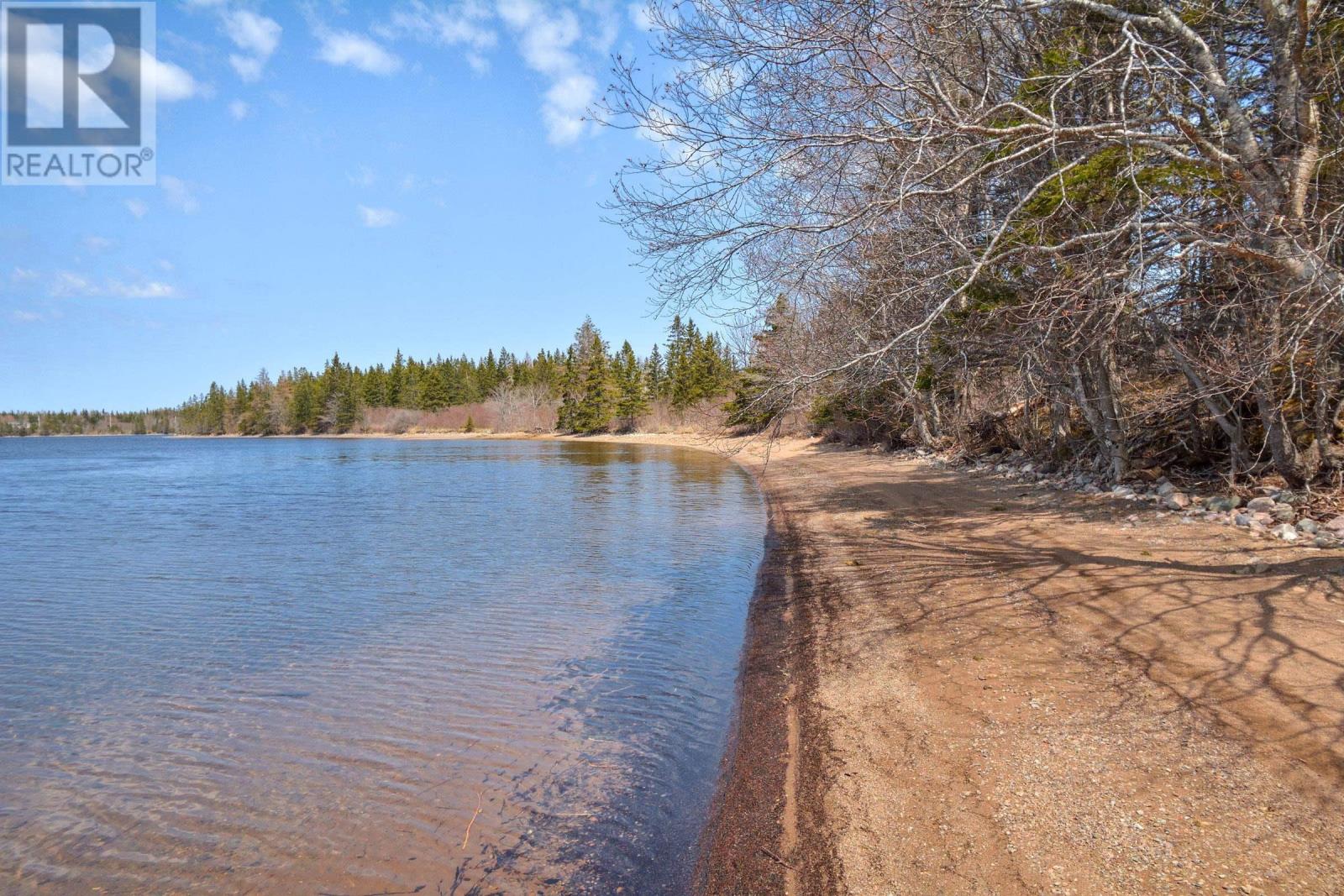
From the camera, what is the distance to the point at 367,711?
17.2 feet

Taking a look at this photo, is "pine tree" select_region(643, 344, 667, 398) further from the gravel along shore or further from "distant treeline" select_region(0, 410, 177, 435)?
"distant treeline" select_region(0, 410, 177, 435)

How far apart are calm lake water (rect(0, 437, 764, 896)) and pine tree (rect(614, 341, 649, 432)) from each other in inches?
1989

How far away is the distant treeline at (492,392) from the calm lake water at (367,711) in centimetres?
2844

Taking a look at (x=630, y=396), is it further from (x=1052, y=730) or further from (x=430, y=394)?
(x=1052, y=730)

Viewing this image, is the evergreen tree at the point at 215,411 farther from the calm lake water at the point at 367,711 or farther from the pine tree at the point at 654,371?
the calm lake water at the point at 367,711

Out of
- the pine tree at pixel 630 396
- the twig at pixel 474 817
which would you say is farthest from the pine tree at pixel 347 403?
the twig at pixel 474 817

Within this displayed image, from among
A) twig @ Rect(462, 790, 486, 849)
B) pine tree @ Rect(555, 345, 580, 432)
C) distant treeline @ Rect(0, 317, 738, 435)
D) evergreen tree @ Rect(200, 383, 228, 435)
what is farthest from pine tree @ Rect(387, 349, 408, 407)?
twig @ Rect(462, 790, 486, 849)

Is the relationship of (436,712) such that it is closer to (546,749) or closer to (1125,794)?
(546,749)

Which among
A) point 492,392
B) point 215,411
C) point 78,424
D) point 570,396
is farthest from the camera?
point 78,424

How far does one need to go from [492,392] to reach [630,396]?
3294 cm

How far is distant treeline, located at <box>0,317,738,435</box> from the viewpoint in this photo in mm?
63469

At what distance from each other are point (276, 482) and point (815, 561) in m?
25.5

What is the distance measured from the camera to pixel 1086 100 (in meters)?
8.19

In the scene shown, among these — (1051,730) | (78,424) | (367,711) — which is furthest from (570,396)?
(78,424)
